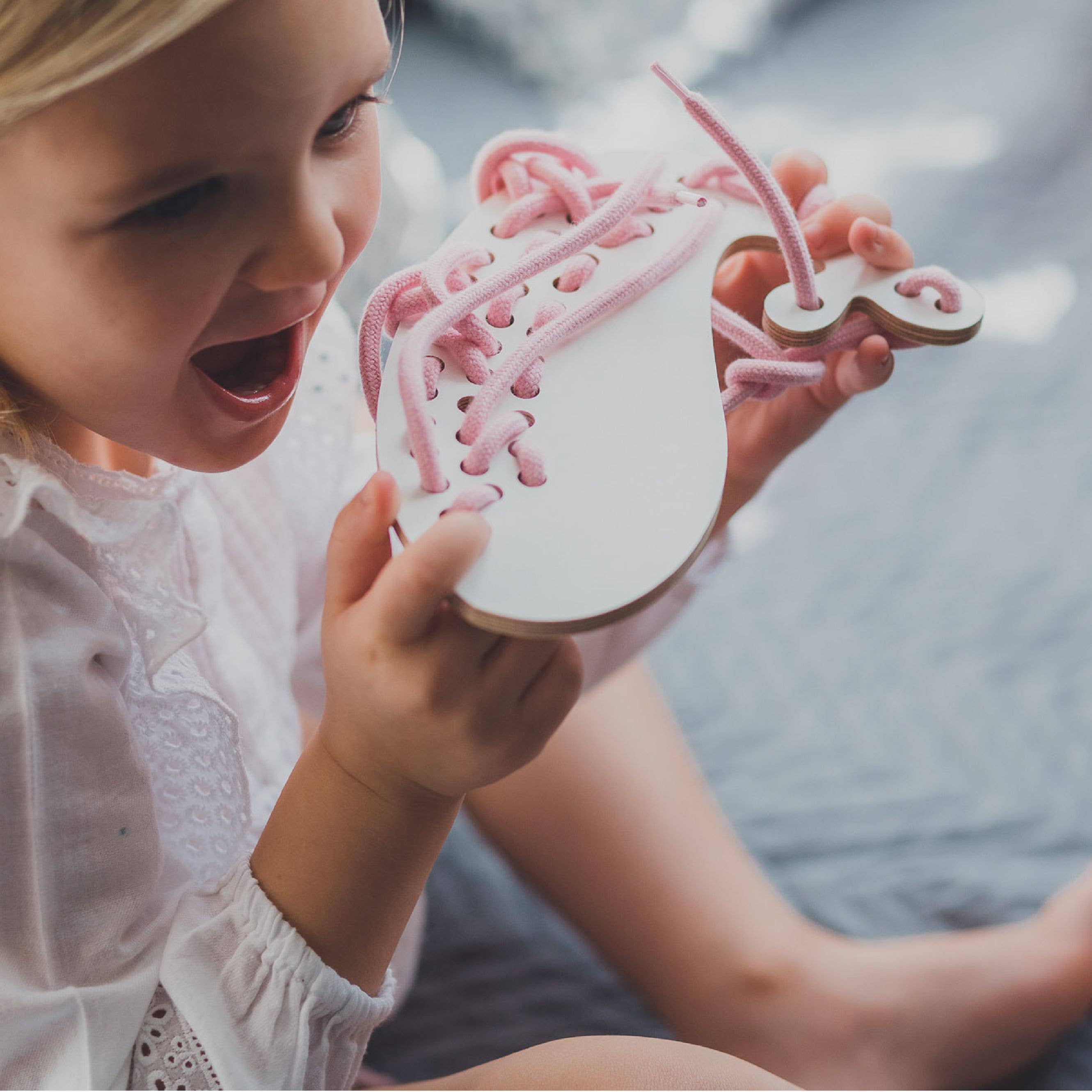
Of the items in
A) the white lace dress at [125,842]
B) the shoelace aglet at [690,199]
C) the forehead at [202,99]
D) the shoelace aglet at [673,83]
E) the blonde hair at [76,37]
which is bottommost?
the white lace dress at [125,842]

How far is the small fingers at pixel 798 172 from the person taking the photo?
570 millimetres

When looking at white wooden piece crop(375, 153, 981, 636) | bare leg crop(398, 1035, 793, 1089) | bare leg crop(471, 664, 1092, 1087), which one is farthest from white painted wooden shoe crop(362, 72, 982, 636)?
bare leg crop(471, 664, 1092, 1087)

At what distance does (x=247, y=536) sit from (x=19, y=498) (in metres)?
0.24

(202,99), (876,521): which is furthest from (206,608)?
(876,521)

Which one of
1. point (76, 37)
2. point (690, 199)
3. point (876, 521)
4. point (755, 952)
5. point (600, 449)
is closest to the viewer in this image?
point (76, 37)

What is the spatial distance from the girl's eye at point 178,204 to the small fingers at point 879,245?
30 cm

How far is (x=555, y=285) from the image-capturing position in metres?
0.51

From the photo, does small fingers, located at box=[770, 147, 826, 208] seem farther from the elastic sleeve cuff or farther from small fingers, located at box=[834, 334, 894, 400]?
the elastic sleeve cuff

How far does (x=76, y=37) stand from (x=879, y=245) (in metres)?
0.35

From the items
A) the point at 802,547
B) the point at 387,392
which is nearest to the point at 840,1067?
the point at 802,547

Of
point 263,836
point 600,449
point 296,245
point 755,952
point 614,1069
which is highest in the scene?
point 296,245

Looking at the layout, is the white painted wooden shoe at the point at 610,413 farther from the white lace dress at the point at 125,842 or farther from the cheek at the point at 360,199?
the white lace dress at the point at 125,842

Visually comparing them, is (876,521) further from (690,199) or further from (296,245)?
(296,245)

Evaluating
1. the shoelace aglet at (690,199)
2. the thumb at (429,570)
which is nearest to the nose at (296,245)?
the thumb at (429,570)
